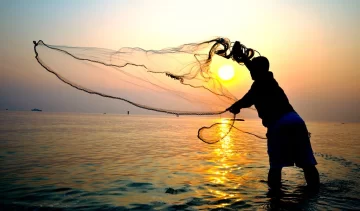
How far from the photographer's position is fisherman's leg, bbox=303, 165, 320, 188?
5810mm

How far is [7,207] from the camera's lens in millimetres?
5137

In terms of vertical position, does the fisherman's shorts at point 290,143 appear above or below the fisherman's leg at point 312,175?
above

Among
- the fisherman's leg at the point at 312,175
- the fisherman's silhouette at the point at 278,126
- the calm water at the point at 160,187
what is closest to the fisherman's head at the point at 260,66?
the fisherman's silhouette at the point at 278,126

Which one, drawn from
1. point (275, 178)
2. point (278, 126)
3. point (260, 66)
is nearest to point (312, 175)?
point (275, 178)

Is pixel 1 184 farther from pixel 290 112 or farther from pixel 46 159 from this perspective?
pixel 290 112

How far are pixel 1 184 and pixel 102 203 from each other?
3.48 metres

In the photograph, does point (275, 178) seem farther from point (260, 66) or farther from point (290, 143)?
point (260, 66)

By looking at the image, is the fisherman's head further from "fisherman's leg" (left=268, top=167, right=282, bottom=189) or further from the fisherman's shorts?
"fisherman's leg" (left=268, top=167, right=282, bottom=189)

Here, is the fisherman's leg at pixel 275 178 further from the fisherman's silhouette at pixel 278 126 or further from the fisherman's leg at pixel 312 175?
the fisherman's leg at pixel 312 175

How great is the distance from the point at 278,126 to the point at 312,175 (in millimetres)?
1437

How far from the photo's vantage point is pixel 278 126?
18.7 ft

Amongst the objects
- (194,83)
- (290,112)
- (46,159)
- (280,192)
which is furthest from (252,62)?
(46,159)

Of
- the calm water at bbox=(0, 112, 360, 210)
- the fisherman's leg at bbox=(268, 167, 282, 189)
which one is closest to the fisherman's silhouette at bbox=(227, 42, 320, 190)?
the fisherman's leg at bbox=(268, 167, 282, 189)

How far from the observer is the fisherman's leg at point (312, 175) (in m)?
5.81
